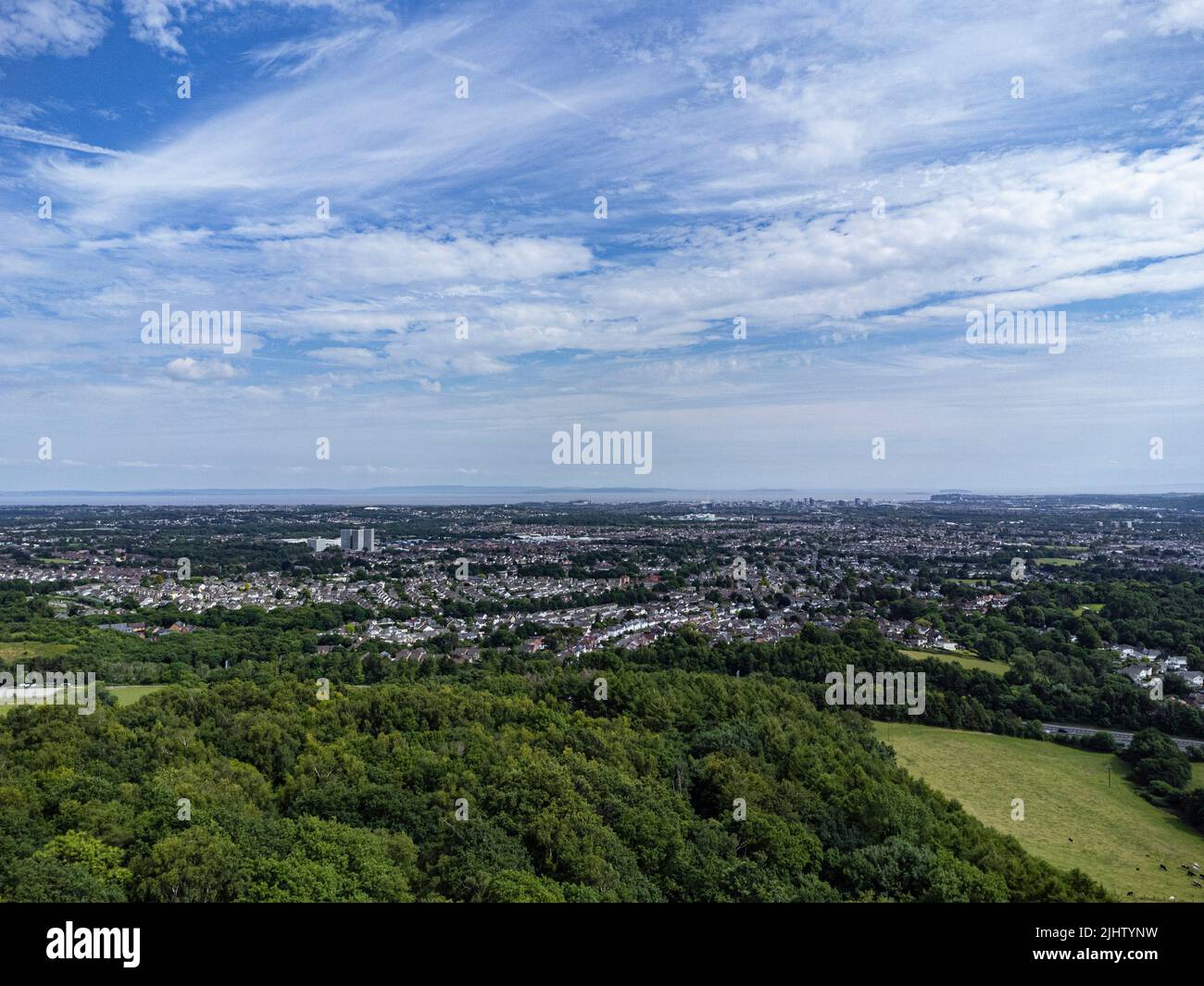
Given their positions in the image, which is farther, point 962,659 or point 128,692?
point 962,659

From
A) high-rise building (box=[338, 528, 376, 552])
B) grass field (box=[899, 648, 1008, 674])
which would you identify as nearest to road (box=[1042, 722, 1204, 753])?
grass field (box=[899, 648, 1008, 674])

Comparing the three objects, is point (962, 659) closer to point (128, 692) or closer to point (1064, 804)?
point (1064, 804)

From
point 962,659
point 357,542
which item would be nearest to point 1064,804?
point 962,659

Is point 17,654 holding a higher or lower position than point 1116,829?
higher

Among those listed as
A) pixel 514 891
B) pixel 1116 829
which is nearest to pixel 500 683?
pixel 514 891
